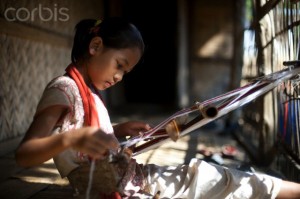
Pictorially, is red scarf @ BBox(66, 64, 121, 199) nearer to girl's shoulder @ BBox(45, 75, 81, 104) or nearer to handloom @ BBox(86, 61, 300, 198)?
girl's shoulder @ BBox(45, 75, 81, 104)

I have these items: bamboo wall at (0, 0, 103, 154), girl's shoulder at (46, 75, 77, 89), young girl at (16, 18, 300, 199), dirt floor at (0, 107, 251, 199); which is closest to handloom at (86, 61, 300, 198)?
young girl at (16, 18, 300, 199)

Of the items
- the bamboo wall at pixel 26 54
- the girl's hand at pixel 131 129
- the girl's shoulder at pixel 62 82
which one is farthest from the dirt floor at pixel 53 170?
the girl's shoulder at pixel 62 82

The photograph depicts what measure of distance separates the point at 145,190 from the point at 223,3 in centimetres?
612

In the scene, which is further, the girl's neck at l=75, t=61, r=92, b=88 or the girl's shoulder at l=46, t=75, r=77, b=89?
the girl's neck at l=75, t=61, r=92, b=88

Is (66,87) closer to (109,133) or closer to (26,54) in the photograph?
(109,133)

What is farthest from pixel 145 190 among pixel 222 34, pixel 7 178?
pixel 222 34

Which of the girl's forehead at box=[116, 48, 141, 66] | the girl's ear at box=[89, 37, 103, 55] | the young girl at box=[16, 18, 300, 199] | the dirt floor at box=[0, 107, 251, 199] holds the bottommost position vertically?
the dirt floor at box=[0, 107, 251, 199]

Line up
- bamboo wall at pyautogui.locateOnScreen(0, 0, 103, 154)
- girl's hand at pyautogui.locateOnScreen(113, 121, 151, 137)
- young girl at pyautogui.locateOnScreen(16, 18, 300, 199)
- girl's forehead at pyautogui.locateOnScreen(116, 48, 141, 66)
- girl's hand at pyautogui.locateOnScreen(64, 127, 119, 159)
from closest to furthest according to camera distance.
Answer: girl's hand at pyautogui.locateOnScreen(64, 127, 119, 159)
young girl at pyautogui.locateOnScreen(16, 18, 300, 199)
girl's forehead at pyautogui.locateOnScreen(116, 48, 141, 66)
girl's hand at pyautogui.locateOnScreen(113, 121, 151, 137)
bamboo wall at pyautogui.locateOnScreen(0, 0, 103, 154)

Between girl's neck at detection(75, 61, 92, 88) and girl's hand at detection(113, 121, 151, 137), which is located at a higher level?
girl's neck at detection(75, 61, 92, 88)

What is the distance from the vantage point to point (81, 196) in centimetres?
153

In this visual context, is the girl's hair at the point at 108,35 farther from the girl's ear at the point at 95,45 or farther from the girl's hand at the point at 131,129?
the girl's hand at the point at 131,129

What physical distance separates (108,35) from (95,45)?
7 cm

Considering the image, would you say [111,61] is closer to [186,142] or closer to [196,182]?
[196,182]

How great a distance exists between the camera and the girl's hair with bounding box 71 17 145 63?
1610 mm
